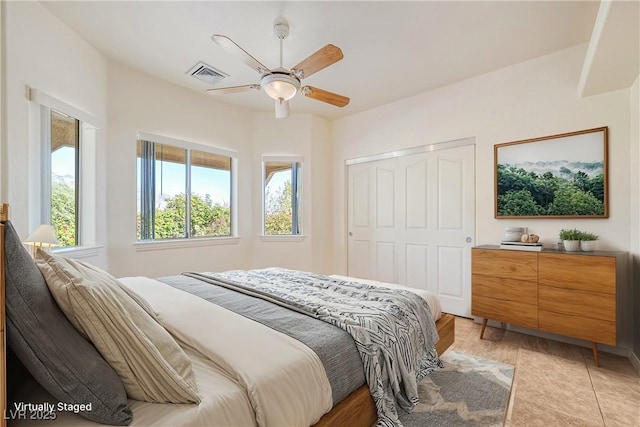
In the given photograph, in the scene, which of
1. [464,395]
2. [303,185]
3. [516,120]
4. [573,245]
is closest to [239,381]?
[464,395]

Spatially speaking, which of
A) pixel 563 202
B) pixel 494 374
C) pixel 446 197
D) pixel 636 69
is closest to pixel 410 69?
pixel 446 197

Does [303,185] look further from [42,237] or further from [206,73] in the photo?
[42,237]

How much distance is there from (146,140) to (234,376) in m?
3.32

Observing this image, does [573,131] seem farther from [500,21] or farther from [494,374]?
[494,374]

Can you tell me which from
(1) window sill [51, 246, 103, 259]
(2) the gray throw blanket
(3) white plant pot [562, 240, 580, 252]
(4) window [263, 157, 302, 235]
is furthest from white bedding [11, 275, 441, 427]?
(4) window [263, 157, 302, 235]

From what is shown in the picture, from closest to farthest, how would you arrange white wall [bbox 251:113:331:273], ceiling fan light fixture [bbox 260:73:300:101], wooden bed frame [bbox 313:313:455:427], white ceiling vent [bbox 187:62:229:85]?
wooden bed frame [bbox 313:313:455:427] → ceiling fan light fixture [bbox 260:73:300:101] → white ceiling vent [bbox 187:62:229:85] → white wall [bbox 251:113:331:273]

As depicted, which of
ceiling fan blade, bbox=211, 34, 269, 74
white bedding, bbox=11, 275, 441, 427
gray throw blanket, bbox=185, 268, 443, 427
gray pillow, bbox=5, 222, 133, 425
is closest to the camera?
gray pillow, bbox=5, 222, 133, 425

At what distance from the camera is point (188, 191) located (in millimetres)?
3936

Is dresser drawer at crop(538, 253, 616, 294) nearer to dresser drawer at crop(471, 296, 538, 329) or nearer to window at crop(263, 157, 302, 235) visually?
dresser drawer at crop(471, 296, 538, 329)

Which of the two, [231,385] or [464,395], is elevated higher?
[231,385]

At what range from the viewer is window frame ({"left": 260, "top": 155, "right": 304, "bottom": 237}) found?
14.9 feet

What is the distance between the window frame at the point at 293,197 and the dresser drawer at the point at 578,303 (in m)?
3.03

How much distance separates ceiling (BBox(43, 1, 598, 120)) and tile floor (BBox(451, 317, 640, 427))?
9.05 ft

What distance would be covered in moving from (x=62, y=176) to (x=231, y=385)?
2.88 m
